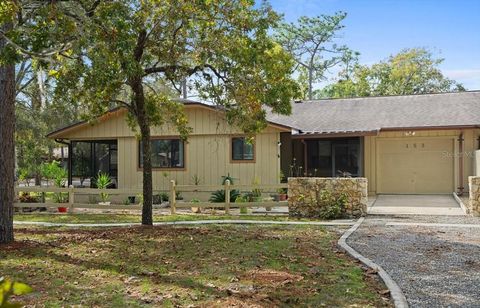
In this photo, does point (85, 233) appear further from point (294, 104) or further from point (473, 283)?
point (294, 104)

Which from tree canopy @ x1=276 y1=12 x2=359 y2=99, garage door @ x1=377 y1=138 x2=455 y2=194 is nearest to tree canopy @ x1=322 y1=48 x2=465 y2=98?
tree canopy @ x1=276 y1=12 x2=359 y2=99

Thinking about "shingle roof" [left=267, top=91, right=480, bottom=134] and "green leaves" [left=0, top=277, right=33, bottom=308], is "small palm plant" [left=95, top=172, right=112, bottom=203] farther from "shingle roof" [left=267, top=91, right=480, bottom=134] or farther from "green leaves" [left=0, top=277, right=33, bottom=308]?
"green leaves" [left=0, top=277, right=33, bottom=308]

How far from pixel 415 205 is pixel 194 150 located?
8.42 meters

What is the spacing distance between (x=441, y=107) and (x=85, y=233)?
16.2 m

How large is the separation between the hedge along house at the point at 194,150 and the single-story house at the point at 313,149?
0.13 feet

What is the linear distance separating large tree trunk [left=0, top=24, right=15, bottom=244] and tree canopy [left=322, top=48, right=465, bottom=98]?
36.9 m

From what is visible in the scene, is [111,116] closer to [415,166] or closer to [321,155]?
[321,155]

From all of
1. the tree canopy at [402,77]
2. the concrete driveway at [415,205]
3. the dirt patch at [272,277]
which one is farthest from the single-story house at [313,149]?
the tree canopy at [402,77]

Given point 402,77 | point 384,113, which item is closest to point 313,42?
point 402,77

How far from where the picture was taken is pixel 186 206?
14.6 meters

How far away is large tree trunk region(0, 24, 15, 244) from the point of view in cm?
848

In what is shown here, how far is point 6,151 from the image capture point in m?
8.51

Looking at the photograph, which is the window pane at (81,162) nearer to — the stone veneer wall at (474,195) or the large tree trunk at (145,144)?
the large tree trunk at (145,144)

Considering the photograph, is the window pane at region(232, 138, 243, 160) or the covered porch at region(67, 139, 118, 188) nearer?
the window pane at region(232, 138, 243, 160)
